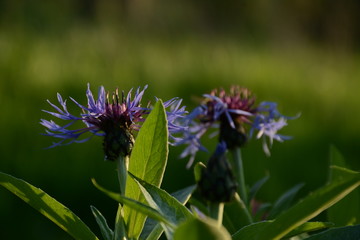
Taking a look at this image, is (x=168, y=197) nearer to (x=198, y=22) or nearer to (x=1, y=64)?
(x=1, y=64)

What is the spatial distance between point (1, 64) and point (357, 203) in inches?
82.2

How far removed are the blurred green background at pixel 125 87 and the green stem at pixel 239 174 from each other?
106 millimetres

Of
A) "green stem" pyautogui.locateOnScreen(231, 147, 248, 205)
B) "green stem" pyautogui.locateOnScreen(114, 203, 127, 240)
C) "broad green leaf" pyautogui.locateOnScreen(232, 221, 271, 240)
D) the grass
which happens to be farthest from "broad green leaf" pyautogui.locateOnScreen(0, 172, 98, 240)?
the grass

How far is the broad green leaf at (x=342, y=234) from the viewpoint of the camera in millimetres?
543

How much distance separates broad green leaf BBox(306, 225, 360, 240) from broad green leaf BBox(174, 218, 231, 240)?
0.50 ft

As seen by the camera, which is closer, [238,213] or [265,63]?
[238,213]

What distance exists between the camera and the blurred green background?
7.43ft

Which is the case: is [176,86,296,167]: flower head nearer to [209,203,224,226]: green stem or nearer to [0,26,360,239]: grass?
[209,203,224,226]: green stem

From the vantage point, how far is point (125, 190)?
1.98 ft

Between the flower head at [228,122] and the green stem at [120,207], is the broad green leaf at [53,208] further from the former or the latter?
the flower head at [228,122]

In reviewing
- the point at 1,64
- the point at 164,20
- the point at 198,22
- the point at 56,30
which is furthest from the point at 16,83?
the point at 198,22

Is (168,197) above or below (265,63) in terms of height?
above

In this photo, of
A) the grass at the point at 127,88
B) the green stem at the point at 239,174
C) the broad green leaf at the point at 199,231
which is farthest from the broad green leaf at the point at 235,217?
the grass at the point at 127,88

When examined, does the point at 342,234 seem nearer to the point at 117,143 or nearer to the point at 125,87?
the point at 117,143
